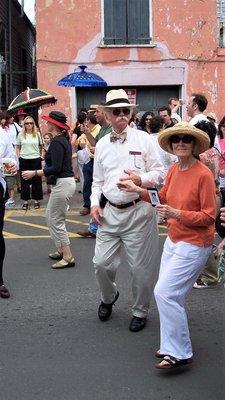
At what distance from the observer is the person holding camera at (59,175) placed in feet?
21.3

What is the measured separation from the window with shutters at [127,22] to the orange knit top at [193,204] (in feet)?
40.2

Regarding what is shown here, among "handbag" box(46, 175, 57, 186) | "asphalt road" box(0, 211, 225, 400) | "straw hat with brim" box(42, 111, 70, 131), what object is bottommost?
"asphalt road" box(0, 211, 225, 400)

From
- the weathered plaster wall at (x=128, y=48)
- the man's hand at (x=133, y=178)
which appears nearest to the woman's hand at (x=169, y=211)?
the man's hand at (x=133, y=178)

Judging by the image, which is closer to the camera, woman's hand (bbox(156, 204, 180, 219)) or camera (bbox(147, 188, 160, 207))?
woman's hand (bbox(156, 204, 180, 219))

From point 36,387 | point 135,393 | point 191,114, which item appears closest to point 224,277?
point 135,393

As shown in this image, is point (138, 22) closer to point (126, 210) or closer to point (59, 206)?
point (59, 206)

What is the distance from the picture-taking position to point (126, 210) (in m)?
4.69

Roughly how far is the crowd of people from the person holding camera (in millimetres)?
11

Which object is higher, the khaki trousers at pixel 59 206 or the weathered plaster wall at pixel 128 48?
the weathered plaster wall at pixel 128 48

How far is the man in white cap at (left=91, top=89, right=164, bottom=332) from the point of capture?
4660mm

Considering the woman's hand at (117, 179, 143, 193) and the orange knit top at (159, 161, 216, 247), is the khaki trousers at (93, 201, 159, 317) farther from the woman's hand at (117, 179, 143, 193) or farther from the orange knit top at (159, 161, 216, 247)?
the orange knit top at (159, 161, 216, 247)

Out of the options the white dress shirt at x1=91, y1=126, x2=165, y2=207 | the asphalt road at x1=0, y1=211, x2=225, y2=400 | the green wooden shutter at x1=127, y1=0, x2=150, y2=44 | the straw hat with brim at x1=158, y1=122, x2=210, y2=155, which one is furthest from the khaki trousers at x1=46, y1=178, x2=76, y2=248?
the green wooden shutter at x1=127, y1=0, x2=150, y2=44

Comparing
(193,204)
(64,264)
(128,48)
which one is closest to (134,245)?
(193,204)

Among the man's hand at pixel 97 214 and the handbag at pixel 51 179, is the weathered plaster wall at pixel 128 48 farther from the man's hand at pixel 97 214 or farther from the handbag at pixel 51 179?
the man's hand at pixel 97 214
